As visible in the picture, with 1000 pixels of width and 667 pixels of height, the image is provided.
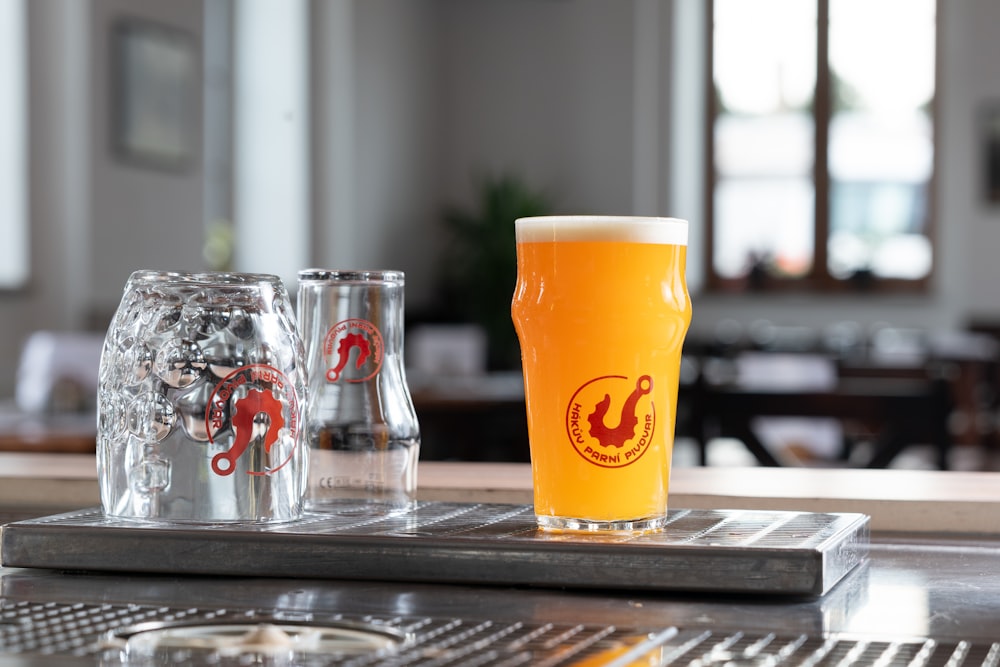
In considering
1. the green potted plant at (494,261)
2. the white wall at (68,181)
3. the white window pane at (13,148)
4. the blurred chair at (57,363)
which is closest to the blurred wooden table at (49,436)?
the blurred chair at (57,363)

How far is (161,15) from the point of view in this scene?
6.64m

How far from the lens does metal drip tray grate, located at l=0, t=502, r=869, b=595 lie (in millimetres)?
585

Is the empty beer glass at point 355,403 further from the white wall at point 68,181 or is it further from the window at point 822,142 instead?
the window at point 822,142

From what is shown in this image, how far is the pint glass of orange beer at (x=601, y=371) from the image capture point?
0.64 meters

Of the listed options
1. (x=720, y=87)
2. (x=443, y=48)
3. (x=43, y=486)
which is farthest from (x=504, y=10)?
(x=43, y=486)

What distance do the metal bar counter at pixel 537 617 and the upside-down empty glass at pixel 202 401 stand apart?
1.6 inches

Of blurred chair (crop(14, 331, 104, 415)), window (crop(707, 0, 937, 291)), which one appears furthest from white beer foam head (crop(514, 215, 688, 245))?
window (crop(707, 0, 937, 291))

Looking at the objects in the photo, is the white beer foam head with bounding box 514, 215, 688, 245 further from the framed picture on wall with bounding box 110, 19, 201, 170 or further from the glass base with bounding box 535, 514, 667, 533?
the framed picture on wall with bounding box 110, 19, 201, 170

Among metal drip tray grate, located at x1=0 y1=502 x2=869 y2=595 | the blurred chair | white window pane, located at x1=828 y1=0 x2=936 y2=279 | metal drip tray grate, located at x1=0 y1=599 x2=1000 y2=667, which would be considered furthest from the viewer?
white window pane, located at x1=828 y1=0 x2=936 y2=279

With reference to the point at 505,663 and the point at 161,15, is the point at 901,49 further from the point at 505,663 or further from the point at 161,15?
the point at 505,663

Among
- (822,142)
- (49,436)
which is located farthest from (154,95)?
(822,142)

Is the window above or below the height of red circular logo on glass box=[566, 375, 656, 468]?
above

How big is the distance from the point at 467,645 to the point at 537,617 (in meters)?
0.06

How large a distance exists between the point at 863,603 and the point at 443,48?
9032 millimetres
